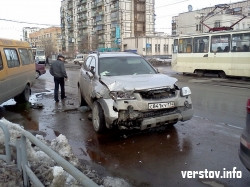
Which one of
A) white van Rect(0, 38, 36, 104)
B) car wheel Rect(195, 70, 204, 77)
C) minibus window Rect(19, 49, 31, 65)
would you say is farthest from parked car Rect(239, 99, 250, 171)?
car wheel Rect(195, 70, 204, 77)

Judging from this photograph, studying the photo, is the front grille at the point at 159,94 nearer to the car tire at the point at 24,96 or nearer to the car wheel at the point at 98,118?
the car wheel at the point at 98,118

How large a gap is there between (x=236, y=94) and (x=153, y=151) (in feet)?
24.3

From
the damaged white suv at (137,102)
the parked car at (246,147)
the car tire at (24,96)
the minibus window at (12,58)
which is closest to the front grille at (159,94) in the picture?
the damaged white suv at (137,102)

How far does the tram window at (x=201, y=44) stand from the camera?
18484mm

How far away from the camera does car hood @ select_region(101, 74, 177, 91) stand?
545 cm

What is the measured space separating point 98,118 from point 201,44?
14.6 m

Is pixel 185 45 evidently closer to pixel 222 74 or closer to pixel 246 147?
pixel 222 74

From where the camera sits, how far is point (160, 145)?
5.31 metres

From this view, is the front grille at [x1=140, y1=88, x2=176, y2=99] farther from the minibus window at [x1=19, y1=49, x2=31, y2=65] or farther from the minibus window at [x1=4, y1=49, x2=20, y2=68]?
the minibus window at [x1=19, y1=49, x2=31, y2=65]

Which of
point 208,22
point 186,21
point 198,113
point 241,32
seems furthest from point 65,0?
point 198,113

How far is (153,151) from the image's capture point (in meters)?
5.02

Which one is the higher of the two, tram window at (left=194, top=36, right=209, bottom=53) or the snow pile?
tram window at (left=194, top=36, right=209, bottom=53)

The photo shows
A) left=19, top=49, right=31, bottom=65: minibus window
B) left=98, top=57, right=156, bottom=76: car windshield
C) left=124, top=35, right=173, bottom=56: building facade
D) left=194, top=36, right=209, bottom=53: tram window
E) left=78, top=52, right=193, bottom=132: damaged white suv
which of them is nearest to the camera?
left=78, top=52, right=193, bottom=132: damaged white suv

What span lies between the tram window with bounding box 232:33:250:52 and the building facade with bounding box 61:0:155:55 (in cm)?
4541
